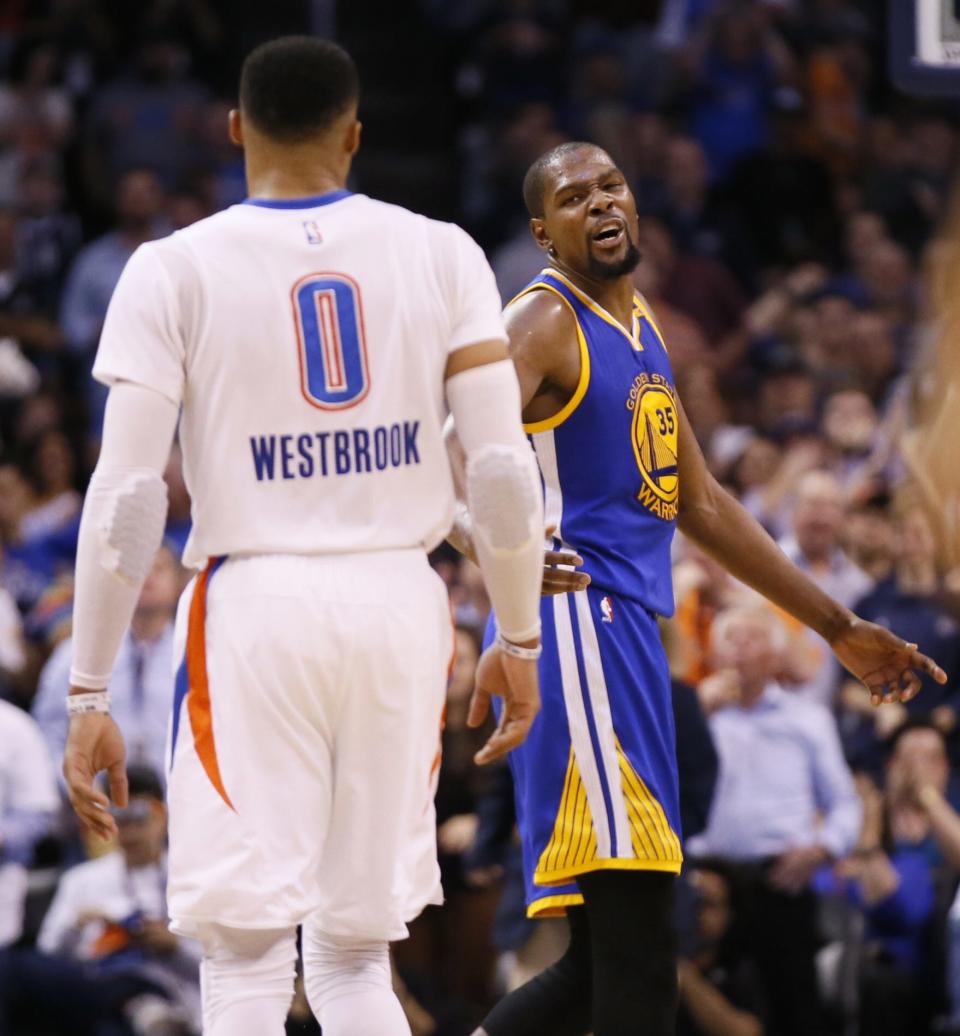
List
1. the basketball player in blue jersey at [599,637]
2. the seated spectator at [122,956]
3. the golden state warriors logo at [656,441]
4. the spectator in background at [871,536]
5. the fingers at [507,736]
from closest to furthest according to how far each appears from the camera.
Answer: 1. the fingers at [507,736]
2. the basketball player in blue jersey at [599,637]
3. the golden state warriors logo at [656,441]
4. the seated spectator at [122,956]
5. the spectator in background at [871,536]

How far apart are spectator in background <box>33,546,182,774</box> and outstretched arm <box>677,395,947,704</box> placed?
370 cm

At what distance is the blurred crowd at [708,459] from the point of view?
7.62 meters

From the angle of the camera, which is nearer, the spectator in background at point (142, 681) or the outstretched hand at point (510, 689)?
the outstretched hand at point (510, 689)

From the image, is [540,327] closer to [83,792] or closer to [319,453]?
[319,453]

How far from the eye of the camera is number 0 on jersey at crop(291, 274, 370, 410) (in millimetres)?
3834

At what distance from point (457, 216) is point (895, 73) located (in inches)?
323

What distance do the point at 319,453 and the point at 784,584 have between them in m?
1.74

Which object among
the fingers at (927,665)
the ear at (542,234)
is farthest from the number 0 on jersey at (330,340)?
the fingers at (927,665)

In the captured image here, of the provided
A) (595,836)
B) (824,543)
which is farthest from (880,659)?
(824,543)

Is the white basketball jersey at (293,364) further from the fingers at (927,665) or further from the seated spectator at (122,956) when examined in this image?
the seated spectator at (122,956)

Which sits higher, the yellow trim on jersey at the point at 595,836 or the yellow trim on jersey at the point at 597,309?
the yellow trim on jersey at the point at 597,309

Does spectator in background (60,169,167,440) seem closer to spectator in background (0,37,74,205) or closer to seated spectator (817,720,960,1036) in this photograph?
spectator in background (0,37,74,205)

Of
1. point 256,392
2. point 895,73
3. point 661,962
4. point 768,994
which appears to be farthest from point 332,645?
point 768,994

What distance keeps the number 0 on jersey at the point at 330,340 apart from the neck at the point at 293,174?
0.70 ft
